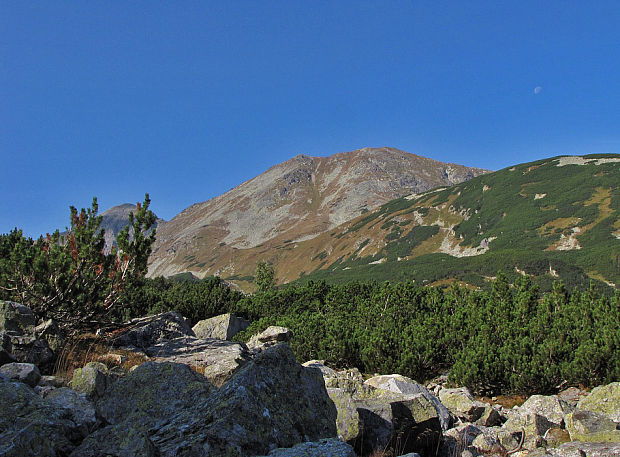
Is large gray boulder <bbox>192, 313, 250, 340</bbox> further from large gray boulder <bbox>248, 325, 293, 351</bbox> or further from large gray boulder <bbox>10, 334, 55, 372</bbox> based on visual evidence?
large gray boulder <bbox>10, 334, 55, 372</bbox>

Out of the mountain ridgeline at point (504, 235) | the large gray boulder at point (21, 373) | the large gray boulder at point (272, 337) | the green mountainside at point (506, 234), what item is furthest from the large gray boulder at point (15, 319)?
the green mountainside at point (506, 234)

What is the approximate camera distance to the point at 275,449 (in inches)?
174

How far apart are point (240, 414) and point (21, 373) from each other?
438 centimetres

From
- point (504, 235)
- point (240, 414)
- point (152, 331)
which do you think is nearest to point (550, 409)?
point (240, 414)

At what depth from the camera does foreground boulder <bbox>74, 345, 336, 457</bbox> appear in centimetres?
429

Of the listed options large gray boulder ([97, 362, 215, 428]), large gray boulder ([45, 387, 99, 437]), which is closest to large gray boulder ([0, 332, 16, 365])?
large gray boulder ([45, 387, 99, 437])

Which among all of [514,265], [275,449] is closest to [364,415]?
[275,449]

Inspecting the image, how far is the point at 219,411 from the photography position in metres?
4.55

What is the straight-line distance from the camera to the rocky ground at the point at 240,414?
14.3ft

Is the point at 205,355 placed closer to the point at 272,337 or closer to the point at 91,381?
the point at 91,381

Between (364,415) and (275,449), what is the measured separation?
3436 mm

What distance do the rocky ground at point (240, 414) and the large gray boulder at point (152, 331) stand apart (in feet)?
8.18

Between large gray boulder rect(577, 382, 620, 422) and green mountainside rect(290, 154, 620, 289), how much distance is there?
3103 inches

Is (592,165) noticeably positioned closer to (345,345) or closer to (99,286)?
(345,345)
